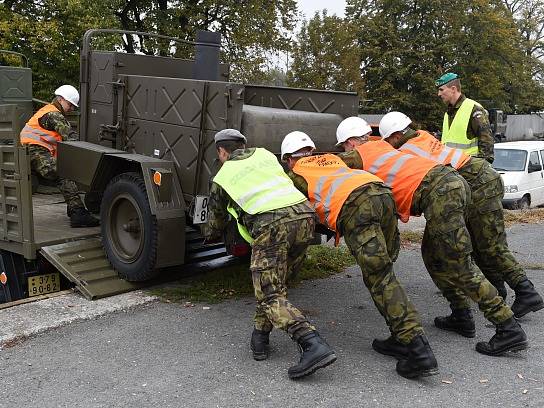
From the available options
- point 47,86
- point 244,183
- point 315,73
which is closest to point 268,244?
point 244,183

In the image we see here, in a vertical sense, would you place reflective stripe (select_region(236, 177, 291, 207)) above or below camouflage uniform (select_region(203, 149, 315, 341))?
above

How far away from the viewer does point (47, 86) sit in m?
18.2

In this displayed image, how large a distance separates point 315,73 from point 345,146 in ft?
67.8

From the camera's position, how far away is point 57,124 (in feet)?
21.9

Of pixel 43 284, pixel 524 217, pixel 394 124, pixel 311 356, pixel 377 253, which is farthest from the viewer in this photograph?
pixel 524 217

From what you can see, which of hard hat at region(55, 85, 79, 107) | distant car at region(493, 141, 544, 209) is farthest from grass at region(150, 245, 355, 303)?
distant car at region(493, 141, 544, 209)

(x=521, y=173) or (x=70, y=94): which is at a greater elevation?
(x=70, y=94)

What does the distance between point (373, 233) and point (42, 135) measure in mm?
4220

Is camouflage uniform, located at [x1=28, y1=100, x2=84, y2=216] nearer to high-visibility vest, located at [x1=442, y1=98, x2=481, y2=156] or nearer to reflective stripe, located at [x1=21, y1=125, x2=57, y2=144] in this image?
reflective stripe, located at [x1=21, y1=125, x2=57, y2=144]

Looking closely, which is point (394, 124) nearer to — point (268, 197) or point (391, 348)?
point (268, 197)

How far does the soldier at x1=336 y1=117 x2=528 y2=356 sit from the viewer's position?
4273 mm

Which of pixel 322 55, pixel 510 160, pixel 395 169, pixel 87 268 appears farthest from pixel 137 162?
pixel 322 55

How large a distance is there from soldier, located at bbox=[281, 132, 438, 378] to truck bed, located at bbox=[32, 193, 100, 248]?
9.40 feet

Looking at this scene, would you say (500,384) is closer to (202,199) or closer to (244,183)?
(244,183)
